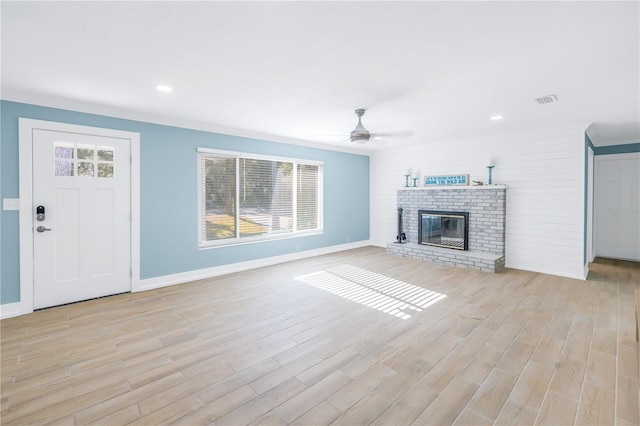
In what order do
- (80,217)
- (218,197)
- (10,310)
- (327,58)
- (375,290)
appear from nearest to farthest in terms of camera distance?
1. (327,58)
2. (10,310)
3. (80,217)
4. (375,290)
5. (218,197)

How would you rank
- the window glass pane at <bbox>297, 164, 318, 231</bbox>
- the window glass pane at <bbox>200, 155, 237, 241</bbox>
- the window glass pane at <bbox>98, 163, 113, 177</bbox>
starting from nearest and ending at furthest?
the window glass pane at <bbox>98, 163, 113, 177</bbox> → the window glass pane at <bbox>200, 155, 237, 241</bbox> → the window glass pane at <bbox>297, 164, 318, 231</bbox>

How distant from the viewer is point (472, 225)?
5.99 meters

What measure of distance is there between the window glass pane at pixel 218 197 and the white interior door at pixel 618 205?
756 centimetres

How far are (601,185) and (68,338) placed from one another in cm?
928

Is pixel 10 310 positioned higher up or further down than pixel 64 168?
further down

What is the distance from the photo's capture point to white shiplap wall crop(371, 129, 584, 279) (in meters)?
4.87

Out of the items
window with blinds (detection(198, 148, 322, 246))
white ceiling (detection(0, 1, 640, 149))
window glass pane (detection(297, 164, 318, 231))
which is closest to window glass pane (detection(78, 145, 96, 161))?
white ceiling (detection(0, 1, 640, 149))

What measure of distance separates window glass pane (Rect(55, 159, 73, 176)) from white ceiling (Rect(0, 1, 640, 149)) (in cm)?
69

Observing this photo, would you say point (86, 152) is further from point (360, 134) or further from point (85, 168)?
point (360, 134)

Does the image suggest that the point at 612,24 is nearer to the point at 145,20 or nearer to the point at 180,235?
the point at 145,20

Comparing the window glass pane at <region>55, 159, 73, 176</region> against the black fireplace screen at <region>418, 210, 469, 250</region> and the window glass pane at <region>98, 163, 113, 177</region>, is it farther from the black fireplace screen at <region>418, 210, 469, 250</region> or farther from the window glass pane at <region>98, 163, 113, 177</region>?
the black fireplace screen at <region>418, 210, 469, 250</region>

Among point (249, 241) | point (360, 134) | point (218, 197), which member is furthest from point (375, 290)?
point (218, 197)

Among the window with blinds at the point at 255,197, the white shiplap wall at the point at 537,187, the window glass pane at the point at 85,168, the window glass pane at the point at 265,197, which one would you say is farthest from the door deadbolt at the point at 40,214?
the white shiplap wall at the point at 537,187

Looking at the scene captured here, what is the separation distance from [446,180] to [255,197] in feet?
13.3
